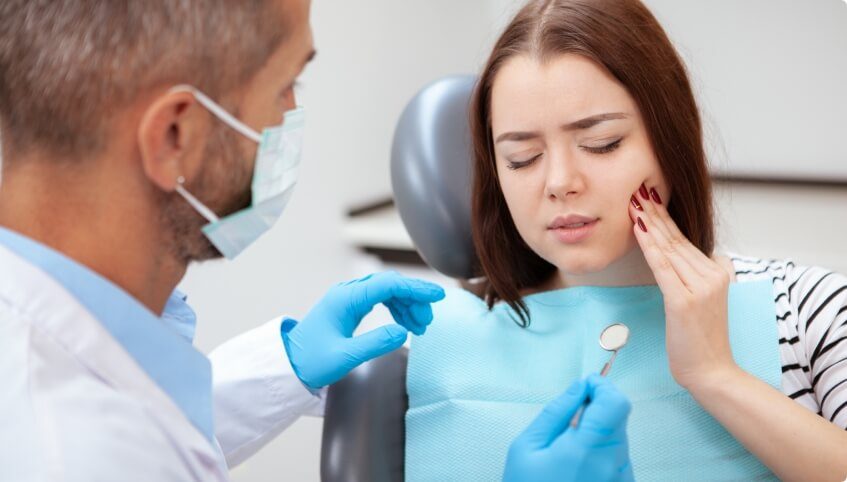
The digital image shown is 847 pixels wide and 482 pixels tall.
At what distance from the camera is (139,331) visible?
0.99m

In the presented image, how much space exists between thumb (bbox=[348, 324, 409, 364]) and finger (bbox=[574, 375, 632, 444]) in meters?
0.36

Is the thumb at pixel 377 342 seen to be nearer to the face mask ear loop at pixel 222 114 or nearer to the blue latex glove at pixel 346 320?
the blue latex glove at pixel 346 320

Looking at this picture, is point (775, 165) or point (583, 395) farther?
point (775, 165)

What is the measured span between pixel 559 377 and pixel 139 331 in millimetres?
591

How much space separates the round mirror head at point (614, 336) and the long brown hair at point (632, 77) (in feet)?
0.42

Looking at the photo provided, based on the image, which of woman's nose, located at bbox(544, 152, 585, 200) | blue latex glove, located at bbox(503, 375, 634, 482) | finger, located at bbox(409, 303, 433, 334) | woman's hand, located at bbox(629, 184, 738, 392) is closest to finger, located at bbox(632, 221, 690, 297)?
woman's hand, located at bbox(629, 184, 738, 392)

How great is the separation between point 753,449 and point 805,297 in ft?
0.82

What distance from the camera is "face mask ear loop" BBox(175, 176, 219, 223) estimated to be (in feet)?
3.22

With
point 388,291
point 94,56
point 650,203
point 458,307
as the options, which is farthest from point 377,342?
point 94,56

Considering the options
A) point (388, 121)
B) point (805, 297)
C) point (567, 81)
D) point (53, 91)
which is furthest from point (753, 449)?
point (388, 121)

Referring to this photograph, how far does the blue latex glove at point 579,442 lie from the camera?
99 cm

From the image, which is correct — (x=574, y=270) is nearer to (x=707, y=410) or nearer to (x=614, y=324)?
(x=614, y=324)

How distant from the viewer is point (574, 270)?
1.23 metres

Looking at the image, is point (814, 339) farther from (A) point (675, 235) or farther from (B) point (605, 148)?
(B) point (605, 148)
